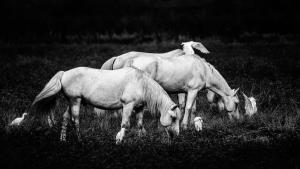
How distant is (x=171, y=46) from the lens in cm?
2502

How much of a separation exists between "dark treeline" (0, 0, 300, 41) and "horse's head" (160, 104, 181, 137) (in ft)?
66.3

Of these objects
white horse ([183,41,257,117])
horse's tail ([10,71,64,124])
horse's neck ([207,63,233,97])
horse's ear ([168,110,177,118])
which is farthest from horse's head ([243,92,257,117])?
horse's tail ([10,71,64,124])

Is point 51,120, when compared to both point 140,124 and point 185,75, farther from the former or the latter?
point 185,75

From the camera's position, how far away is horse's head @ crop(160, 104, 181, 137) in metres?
10.4

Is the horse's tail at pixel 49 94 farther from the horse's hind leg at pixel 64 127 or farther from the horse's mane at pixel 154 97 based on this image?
the horse's mane at pixel 154 97

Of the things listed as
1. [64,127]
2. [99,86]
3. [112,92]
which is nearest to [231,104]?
[112,92]

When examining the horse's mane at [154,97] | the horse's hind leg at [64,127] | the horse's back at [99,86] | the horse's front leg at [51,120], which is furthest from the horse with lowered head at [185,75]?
the horse's hind leg at [64,127]

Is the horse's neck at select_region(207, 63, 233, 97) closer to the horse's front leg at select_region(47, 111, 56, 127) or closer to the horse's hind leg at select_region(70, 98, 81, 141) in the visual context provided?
the horse's hind leg at select_region(70, 98, 81, 141)

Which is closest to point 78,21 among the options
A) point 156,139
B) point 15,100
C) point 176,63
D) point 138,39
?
point 138,39

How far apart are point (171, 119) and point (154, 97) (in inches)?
20.7

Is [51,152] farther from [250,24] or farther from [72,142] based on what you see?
[250,24]

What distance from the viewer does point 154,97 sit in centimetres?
1055

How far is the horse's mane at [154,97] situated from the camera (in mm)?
10555

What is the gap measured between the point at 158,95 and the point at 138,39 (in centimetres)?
1915
